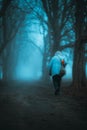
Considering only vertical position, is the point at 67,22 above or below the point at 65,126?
above

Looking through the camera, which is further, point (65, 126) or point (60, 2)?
point (60, 2)

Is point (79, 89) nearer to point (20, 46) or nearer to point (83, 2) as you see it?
point (83, 2)

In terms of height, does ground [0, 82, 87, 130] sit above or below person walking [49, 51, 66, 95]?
below

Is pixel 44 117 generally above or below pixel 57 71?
below

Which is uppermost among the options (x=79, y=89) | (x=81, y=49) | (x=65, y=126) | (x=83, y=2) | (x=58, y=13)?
(x=58, y=13)

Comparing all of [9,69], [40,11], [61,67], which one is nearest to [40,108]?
[61,67]

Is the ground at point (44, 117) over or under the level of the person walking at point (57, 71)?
under

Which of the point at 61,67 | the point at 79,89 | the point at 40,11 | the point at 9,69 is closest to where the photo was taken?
the point at 61,67

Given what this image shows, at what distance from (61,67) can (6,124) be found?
6764 mm

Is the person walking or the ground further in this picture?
the person walking

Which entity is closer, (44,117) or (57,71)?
(44,117)

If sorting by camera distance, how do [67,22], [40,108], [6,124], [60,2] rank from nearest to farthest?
[6,124]
[40,108]
[60,2]
[67,22]

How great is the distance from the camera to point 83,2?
1538 cm

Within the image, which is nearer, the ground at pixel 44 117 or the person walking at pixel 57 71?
the ground at pixel 44 117
